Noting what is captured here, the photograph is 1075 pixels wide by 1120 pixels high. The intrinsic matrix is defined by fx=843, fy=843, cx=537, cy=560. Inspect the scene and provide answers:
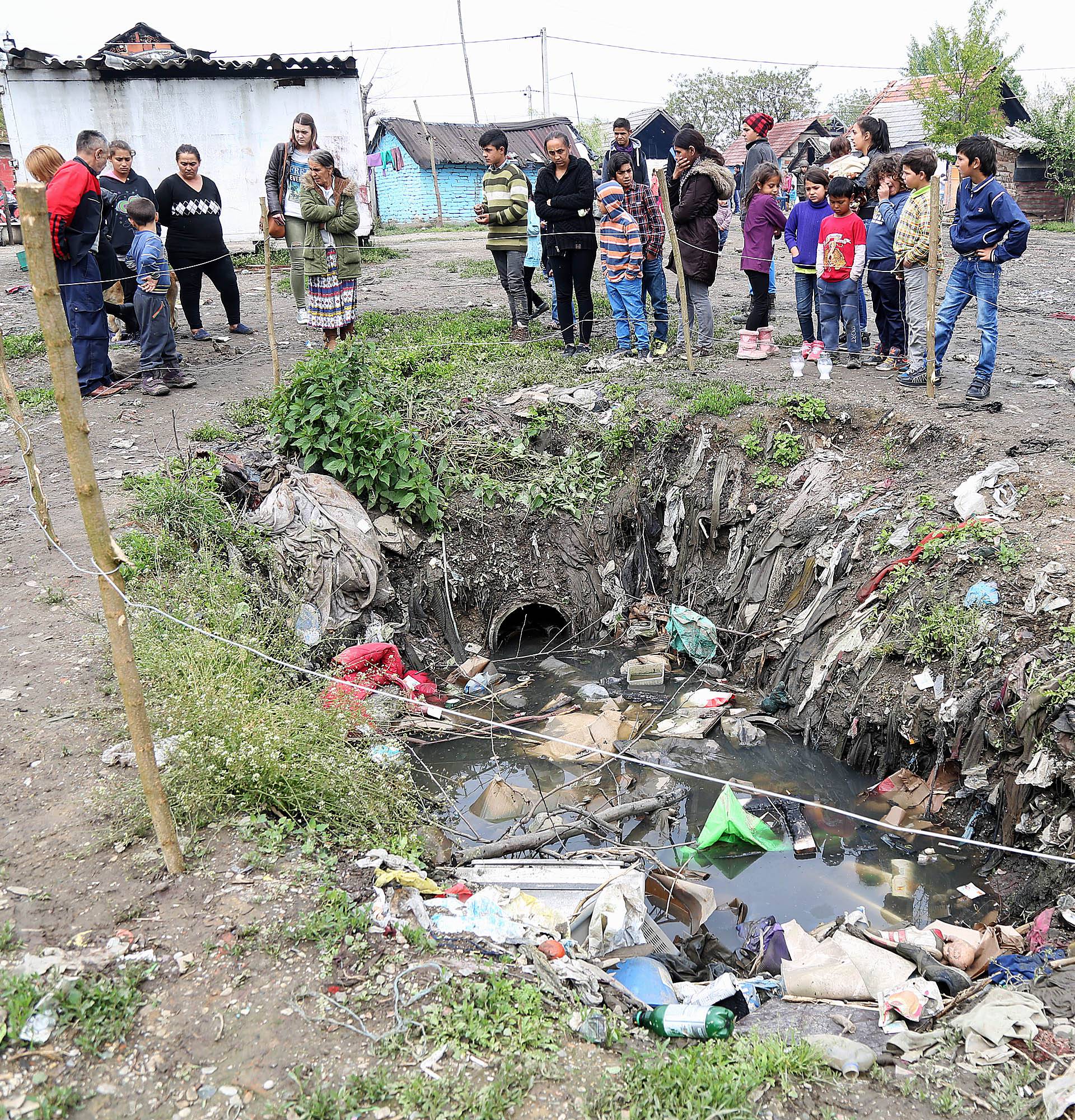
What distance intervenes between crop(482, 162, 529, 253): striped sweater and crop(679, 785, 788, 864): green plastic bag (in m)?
5.95

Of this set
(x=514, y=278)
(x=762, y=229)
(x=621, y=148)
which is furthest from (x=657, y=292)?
(x=514, y=278)

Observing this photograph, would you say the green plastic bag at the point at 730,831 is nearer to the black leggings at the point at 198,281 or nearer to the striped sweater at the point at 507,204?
the striped sweater at the point at 507,204

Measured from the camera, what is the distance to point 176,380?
7.56 meters

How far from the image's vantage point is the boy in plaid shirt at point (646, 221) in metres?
7.36

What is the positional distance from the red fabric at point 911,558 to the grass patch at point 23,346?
7.98m

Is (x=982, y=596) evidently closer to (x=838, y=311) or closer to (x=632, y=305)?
(x=838, y=311)

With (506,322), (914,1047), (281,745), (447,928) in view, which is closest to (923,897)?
(914,1047)

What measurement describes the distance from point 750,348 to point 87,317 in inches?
225

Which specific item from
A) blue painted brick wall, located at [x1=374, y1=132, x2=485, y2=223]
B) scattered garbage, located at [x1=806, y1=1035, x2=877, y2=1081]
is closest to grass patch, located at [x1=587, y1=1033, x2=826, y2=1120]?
scattered garbage, located at [x1=806, y1=1035, x2=877, y2=1081]

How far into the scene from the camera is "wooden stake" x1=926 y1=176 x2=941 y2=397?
570cm

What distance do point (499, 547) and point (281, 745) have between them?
3.18m

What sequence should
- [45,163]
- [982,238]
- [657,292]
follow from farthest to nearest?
1. [657,292]
2. [45,163]
3. [982,238]

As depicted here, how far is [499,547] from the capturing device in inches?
253

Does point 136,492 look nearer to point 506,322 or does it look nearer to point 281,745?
point 281,745
